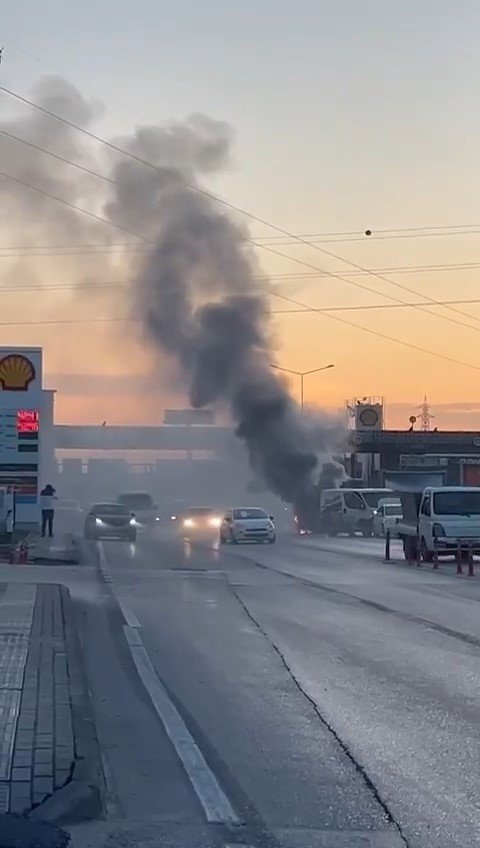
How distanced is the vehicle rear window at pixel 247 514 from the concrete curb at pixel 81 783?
3686cm

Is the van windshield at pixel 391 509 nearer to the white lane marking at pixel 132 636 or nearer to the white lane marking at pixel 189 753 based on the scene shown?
the white lane marking at pixel 132 636

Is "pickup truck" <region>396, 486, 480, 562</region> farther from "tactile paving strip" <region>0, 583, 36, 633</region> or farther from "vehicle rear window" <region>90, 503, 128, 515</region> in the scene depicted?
"vehicle rear window" <region>90, 503, 128, 515</region>

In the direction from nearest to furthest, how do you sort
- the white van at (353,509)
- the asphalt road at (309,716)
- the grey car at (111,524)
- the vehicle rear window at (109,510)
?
the asphalt road at (309,716), the grey car at (111,524), the vehicle rear window at (109,510), the white van at (353,509)

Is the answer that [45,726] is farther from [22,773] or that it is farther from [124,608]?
[124,608]

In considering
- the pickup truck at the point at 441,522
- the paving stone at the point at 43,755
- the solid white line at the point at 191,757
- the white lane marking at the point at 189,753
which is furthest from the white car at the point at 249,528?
the paving stone at the point at 43,755

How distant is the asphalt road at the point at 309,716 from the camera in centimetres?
689

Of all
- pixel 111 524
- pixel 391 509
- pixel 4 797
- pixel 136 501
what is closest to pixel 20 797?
pixel 4 797

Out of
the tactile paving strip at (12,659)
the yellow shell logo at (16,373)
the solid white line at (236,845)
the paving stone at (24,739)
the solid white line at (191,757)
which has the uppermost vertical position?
the yellow shell logo at (16,373)

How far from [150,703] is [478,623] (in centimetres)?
772

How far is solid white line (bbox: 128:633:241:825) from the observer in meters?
7.00

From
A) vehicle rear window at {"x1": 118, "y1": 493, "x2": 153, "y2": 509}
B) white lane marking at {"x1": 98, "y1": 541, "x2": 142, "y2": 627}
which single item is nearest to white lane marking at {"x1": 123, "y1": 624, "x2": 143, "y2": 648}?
white lane marking at {"x1": 98, "y1": 541, "x2": 142, "y2": 627}

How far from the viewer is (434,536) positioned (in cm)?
3170

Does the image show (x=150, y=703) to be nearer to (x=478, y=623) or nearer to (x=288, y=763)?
(x=288, y=763)

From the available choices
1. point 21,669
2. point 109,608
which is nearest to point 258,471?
point 109,608
